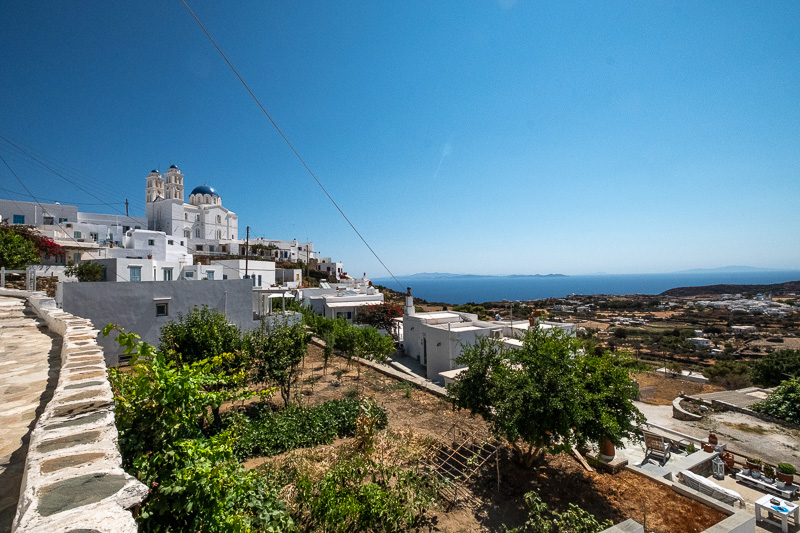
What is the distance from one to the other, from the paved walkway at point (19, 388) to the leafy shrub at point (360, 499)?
3629 mm

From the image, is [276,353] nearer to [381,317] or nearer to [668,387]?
[381,317]

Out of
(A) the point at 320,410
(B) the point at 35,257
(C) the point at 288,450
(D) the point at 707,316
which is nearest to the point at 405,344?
(A) the point at 320,410

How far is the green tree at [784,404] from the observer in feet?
44.7

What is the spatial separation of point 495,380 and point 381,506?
11.8 feet

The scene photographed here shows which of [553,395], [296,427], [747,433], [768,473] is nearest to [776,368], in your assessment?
[747,433]

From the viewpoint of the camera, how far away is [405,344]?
2473cm

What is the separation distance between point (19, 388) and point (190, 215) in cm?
6370

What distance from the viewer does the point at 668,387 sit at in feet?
69.7

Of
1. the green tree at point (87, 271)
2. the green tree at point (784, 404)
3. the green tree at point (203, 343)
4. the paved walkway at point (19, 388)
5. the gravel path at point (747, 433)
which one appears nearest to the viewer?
the paved walkway at point (19, 388)

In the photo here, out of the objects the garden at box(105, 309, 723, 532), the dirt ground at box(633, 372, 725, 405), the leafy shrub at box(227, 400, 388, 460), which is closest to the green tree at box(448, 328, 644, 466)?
the garden at box(105, 309, 723, 532)

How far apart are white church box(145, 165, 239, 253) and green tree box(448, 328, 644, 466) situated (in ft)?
190

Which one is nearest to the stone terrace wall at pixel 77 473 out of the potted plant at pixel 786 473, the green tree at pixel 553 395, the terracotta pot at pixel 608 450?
the green tree at pixel 553 395

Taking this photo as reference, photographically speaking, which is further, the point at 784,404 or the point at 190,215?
the point at 190,215

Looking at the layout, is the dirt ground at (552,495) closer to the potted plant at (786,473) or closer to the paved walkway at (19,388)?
the potted plant at (786,473)
